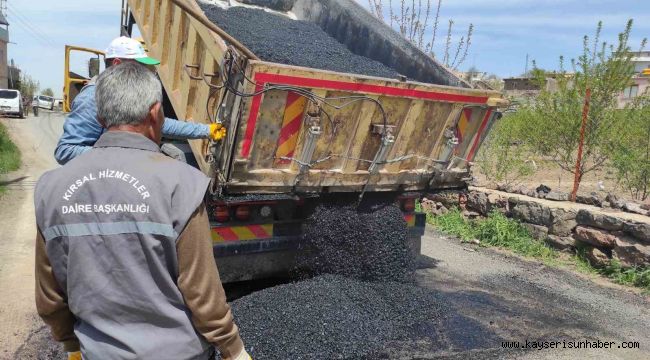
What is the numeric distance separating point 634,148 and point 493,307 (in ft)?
16.3

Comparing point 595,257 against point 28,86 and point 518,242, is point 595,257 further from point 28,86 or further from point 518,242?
point 28,86

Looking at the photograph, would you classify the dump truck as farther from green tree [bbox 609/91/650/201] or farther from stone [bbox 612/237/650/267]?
green tree [bbox 609/91/650/201]

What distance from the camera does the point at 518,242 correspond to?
21.3ft

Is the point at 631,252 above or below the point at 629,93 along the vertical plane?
below

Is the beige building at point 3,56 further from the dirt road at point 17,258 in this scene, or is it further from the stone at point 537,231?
the stone at point 537,231

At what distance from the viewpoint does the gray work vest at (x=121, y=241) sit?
4.83 feet

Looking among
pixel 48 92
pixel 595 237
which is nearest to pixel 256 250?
pixel 595 237

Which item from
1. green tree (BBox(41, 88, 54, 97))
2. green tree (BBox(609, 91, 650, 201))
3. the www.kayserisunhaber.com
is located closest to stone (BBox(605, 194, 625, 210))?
green tree (BBox(609, 91, 650, 201))

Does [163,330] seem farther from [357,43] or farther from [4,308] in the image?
[357,43]

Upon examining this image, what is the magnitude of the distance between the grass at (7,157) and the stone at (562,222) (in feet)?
27.4

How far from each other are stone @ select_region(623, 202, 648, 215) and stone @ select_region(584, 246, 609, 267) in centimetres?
63

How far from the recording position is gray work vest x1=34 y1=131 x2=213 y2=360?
1.47 meters

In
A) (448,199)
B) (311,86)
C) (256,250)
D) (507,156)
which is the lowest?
(448,199)

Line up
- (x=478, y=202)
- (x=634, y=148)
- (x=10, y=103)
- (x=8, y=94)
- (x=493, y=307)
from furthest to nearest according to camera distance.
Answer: (x=8, y=94)
(x=10, y=103)
(x=634, y=148)
(x=478, y=202)
(x=493, y=307)
